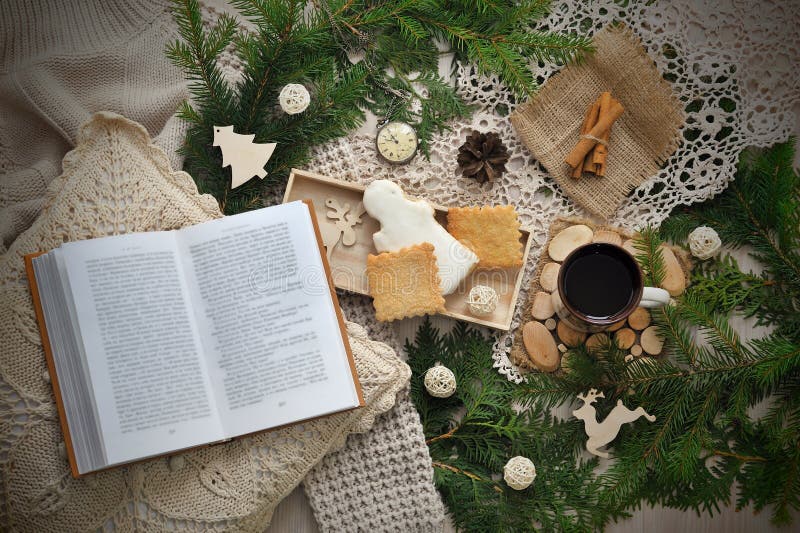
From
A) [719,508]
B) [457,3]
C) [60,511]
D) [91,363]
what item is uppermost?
[457,3]

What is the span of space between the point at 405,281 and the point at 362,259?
12 cm

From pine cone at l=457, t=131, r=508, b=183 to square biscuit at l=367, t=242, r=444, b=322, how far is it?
0.67ft

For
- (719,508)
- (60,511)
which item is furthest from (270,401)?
(719,508)

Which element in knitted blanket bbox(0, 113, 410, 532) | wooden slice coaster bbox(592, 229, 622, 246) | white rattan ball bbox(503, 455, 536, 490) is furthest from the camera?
wooden slice coaster bbox(592, 229, 622, 246)

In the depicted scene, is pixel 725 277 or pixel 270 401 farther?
pixel 725 277

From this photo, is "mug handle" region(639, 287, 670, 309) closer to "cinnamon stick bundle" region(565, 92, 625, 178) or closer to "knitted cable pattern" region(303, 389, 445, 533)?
"cinnamon stick bundle" region(565, 92, 625, 178)

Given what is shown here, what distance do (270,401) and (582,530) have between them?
2.15 ft

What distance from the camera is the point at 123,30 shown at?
1.26 meters

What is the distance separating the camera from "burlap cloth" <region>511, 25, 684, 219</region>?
1.29m

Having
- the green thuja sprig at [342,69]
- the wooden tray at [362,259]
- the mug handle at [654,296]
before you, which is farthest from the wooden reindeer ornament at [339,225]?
the mug handle at [654,296]

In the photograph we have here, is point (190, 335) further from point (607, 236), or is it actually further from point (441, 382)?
point (607, 236)

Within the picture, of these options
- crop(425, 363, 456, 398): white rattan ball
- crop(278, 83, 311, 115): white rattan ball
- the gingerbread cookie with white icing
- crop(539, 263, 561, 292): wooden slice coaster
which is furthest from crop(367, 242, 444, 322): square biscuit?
crop(278, 83, 311, 115): white rattan ball

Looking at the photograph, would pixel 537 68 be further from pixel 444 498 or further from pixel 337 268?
pixel 444 498

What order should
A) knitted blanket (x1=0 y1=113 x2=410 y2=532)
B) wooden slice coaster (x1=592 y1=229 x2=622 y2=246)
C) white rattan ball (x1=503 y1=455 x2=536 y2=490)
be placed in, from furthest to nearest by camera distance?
wooden slice coaster (x1=592 y1=229 x2=622 y2=246), white rattan ball (x1=503 y1=455 x2=536 y2=490), knitted blanket (x1=0 y1=113 x2=410 y2=532)
